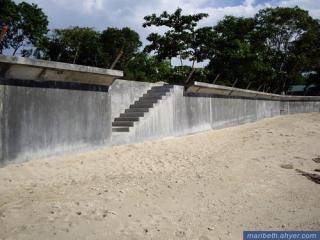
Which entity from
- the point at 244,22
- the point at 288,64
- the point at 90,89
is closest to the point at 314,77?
the point at 288,64

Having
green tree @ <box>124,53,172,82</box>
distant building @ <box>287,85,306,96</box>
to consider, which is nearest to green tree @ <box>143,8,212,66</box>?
green tree @ <box>124,53,172,82</box>

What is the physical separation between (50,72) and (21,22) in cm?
2444

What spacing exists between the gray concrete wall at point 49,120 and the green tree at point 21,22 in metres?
21.4

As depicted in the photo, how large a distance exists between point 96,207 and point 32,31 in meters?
27.5

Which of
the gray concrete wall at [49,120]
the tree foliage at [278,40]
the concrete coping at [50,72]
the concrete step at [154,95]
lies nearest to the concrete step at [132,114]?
the concrete step at [154,95]

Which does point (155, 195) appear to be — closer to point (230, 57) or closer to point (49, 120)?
point (49, 120)

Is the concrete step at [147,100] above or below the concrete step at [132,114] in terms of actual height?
above

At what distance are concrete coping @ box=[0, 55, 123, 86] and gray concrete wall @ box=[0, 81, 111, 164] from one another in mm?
197

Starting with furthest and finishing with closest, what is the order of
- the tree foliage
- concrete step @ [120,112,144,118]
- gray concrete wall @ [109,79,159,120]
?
the tree foliage < gray concrete wall @ [109,79,159,120] < concrete step @ [120,112,144,118]

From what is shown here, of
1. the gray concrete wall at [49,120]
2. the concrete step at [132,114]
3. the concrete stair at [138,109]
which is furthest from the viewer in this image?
the concrete step at [132,114]

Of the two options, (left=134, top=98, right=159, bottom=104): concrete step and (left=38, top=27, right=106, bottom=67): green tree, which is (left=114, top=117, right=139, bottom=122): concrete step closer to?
(left=134, top=98, right=159, bottom=104): concrete step

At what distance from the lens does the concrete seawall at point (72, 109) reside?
6273 mm

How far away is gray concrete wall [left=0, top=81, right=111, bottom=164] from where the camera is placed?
6227 mm

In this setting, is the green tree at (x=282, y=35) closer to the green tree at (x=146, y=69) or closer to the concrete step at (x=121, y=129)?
the green tree at (x=146, y=69)
